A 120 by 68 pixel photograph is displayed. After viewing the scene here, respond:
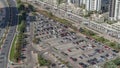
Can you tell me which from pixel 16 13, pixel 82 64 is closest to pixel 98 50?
pixel 82 64

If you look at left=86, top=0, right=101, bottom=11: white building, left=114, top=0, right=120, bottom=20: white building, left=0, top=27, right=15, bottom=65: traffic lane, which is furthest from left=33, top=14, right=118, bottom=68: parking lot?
left=114, top=0, right=120, bottom=20: white building

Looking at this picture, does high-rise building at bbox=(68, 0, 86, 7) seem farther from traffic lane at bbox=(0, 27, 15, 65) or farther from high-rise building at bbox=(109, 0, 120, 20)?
traffic lane at bbox=(0, 27, 15, 65)

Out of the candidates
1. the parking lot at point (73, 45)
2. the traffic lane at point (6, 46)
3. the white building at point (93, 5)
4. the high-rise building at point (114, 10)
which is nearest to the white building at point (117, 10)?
the high-rise building at point (114, 10)

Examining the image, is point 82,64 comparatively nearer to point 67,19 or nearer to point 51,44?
point 51,44

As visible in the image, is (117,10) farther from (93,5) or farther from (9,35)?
(9,35)

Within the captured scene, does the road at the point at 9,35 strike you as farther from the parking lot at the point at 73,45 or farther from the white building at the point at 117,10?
the white building at the point at 117,10

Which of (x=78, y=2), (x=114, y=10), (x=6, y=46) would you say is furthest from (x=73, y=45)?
(x=78, y=2)
